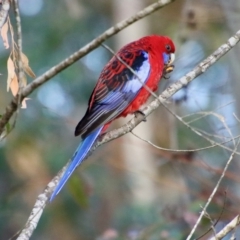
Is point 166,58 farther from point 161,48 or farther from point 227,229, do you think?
point 227,229

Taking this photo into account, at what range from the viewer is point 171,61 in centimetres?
442

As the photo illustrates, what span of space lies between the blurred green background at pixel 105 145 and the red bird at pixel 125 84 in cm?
78

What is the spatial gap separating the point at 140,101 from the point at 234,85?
1.37 meters

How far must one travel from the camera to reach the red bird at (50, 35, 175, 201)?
3.68 metres

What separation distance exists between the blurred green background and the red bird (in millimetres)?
780

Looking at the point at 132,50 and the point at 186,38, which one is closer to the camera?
the point at 132,50

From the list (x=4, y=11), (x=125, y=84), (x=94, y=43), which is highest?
(x=4, y=11)

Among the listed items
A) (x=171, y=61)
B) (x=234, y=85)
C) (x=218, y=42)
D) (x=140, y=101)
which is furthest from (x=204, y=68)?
(x=218, y=42)

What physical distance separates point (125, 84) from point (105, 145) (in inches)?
148

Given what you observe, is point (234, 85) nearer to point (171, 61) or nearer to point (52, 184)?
point (171, 61)

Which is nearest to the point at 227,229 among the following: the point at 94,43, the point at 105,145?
the point at 94,43

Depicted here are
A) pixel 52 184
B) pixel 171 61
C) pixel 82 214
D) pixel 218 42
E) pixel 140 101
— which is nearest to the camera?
pixel 52 184

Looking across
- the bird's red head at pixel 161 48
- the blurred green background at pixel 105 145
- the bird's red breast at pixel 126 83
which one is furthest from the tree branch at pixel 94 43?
the blurred green background at pixel 105 145

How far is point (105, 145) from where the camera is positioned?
776 centimetres
